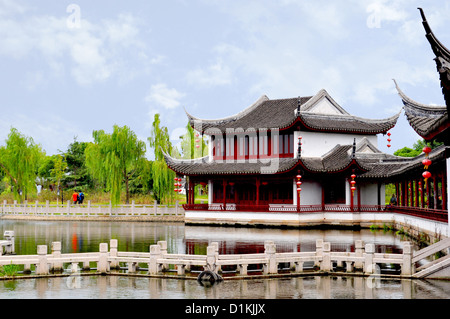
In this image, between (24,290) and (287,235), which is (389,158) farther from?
(24,290)

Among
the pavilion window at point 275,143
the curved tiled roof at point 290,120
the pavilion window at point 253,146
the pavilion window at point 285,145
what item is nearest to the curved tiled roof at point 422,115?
the curved tiled roof at point 290,120

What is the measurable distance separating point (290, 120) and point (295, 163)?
319cm

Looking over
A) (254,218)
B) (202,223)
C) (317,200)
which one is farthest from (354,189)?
(202,223)

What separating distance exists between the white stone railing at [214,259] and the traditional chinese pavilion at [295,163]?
18.4 metres

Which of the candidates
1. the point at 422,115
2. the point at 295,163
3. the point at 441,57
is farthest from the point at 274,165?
the point at 441,57

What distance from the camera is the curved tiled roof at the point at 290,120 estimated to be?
37875mm

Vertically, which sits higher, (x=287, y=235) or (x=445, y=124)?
(x=445, y=124)

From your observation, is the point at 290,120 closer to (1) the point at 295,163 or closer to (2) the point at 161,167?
(1) the point at 295,163

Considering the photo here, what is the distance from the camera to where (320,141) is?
3812 centimetres

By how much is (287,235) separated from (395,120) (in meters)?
13.6

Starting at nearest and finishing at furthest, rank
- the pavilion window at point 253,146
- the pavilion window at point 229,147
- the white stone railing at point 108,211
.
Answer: the pavilion window at point 253,146
the pavilion window at point 229,147
the white stone railing at point 108,211

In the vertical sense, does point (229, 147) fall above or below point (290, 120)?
below

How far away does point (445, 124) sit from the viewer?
1488cm

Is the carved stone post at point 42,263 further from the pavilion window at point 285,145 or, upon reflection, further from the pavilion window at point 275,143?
the pavilion window at point 275,143
